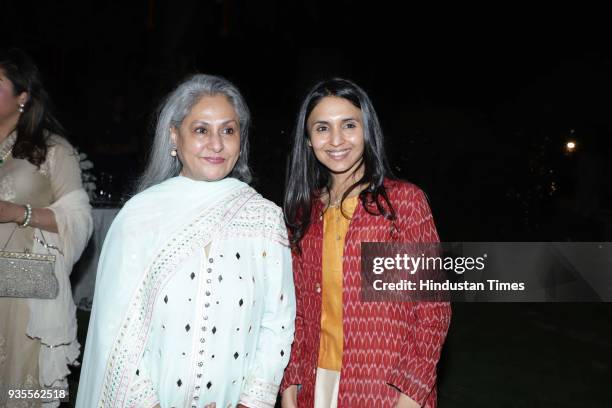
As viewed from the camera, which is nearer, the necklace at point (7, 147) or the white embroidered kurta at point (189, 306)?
the white embroidered kurta at point (189, 306)

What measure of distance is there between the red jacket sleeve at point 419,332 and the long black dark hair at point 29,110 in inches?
70.7

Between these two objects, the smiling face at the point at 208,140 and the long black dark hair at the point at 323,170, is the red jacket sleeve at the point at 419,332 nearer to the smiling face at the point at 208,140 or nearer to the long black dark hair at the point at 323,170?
the long black dark hair at the point at 323,170

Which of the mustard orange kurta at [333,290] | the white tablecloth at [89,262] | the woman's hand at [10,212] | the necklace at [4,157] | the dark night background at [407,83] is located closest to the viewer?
the mustard orange kurta at [333,290]

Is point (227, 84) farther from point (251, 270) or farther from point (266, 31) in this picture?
point (266, 31)

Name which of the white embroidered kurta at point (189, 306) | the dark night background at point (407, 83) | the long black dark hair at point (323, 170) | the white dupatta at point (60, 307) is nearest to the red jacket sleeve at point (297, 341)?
the long black dark hair at point (323, 170)

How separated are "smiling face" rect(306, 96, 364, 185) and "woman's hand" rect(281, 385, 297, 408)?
850mm

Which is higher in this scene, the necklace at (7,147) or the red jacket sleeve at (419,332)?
the necklace at (7,147)

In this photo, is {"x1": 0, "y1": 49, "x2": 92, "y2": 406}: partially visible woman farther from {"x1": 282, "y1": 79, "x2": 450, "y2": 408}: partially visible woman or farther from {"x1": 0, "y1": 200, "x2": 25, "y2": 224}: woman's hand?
{"x1": 282, "y1": 79, "x2": 450, "y2": 408}: partially visible woman

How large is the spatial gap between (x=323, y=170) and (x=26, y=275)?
148 cm

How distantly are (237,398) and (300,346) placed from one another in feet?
1.21

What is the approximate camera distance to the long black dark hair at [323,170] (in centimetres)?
200

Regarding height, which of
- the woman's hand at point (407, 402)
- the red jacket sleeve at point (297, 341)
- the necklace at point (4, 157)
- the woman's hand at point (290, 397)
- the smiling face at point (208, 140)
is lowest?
the woman's hand at point (290, 397)

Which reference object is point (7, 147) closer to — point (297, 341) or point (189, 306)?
point (189, 306)

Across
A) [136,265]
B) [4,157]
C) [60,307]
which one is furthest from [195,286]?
[4,157]
